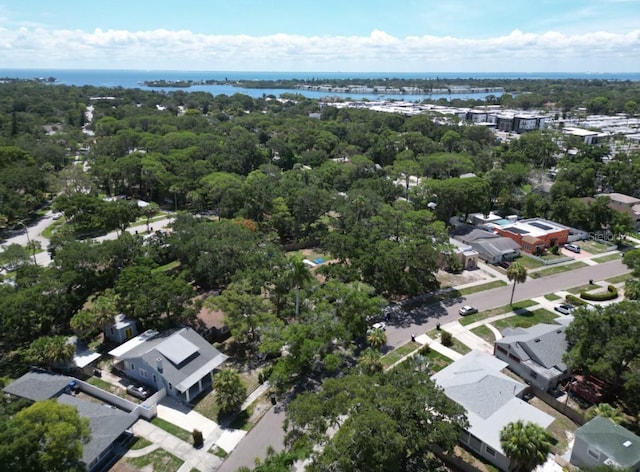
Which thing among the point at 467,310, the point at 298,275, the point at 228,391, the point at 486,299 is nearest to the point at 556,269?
the point at 486,299

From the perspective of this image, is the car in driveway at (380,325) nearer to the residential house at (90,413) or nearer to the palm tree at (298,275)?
the palm tree at (298,275)

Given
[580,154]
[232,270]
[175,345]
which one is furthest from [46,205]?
[580,154]

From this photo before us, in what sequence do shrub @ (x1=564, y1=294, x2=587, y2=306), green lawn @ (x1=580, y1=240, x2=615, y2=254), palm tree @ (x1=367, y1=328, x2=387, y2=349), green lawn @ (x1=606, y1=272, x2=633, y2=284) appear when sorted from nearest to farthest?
1. palm tree @ (x1=367, y1=328, x2=387, y2=349)
2. shrub @ (x1=564, y1=294, x2=587, y2=306)
3. green lawn @ (x1=606, y1=272, x2=633, y2=284)
4. green lawn @ (x1=580, y1=240, x2=615, y2=254)

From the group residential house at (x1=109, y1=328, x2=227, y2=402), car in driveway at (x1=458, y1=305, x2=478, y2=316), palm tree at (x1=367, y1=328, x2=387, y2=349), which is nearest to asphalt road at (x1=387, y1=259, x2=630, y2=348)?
car in driveway at (x1=458, y1=305, x2=478, y2=316)

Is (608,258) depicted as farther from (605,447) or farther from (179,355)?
(179,355)

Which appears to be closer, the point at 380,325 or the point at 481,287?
the point at 380,325

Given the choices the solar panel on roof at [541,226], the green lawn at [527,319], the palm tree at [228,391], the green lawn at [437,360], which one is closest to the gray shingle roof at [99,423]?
the palm tree at [228,391]

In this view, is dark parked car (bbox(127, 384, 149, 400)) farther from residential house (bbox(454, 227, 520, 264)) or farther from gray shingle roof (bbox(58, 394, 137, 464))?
residential house (bbox(454, 227, 520, 264))
